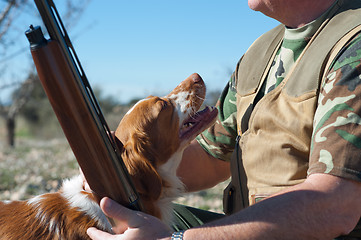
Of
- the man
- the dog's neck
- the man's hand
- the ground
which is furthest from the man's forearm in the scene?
the ground

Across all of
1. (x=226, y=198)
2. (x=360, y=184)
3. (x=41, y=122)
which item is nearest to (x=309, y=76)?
(x=360, y=184)

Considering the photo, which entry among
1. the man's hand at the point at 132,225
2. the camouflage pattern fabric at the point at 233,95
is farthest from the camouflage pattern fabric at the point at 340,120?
the man's hand at the point at 132,225

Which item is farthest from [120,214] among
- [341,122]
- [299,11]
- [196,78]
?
[299,11]

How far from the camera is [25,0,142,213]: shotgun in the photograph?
1992mm

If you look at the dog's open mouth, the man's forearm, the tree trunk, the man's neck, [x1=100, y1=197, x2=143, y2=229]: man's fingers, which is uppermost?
the tree trunk

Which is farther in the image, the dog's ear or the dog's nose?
the dog's nose

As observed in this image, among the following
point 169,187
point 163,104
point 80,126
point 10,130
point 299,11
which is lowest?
point 169,187

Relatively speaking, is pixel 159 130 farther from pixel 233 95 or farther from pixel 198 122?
pixel 233 95

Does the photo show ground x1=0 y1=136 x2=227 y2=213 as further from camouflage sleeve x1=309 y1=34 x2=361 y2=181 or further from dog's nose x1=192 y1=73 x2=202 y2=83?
camouflage sleeve x1=309 y1=34 x2=361 y2=181

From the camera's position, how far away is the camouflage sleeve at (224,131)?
10.3 feet

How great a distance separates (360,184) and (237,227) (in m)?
0.60

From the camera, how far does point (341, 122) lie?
1944mm

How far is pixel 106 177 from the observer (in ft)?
7.22

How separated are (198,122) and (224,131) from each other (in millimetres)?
213
